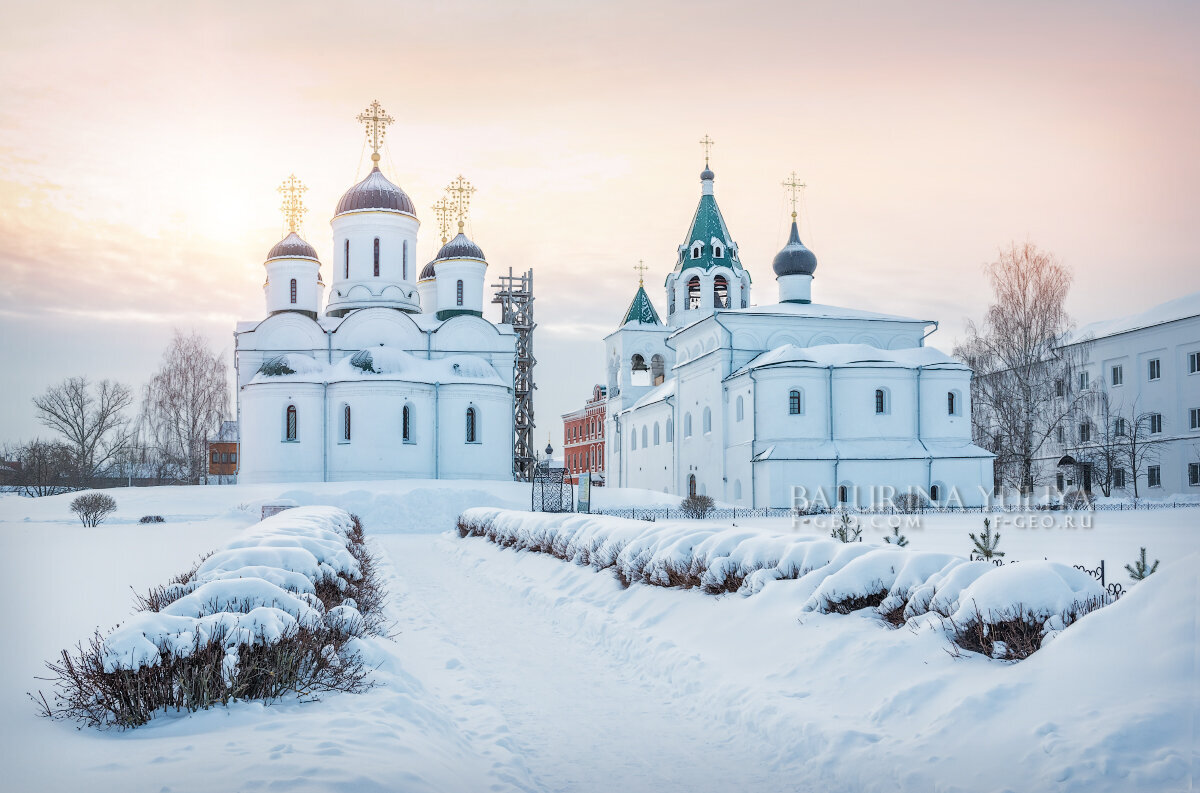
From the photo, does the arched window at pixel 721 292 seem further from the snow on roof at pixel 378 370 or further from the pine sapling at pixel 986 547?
the pine sapling at pixel 986 547

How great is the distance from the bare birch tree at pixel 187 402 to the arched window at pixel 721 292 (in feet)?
89.2

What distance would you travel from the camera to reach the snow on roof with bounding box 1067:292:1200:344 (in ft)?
113

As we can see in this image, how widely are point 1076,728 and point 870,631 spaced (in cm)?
229

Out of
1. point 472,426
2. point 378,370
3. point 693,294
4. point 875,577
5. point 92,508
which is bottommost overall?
point 92,508

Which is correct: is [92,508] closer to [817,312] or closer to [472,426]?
[472,426]

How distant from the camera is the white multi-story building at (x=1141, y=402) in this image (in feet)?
114

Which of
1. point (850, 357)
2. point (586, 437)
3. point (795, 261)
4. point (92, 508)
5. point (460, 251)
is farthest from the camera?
point (586, 437)

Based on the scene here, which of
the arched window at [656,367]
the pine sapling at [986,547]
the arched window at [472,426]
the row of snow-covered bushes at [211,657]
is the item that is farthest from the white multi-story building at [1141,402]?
the row of snow-covered bushes at [211,657]

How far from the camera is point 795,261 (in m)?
40.6

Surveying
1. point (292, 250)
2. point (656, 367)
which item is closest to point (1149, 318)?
point (656, 367)

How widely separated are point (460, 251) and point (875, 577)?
36.7 m

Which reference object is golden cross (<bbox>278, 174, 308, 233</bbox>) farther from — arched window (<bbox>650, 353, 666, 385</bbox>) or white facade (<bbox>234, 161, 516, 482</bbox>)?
arched window (<bbox>650, 353, 666, 385</bbox>)

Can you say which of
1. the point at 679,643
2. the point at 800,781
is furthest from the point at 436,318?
the point at 800,781

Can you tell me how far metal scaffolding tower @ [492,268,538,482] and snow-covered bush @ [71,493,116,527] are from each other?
63.1 ft
